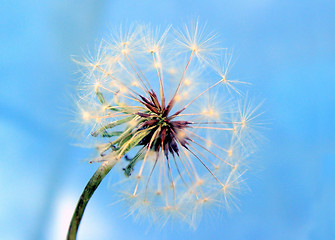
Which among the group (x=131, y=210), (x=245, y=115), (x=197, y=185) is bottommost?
(x=131, y=210)

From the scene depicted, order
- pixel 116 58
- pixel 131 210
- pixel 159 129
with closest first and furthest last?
pixel 159 129, pixel 131 210, pixel 116 58

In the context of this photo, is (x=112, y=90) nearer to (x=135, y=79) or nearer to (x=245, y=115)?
(x=135, y=79)

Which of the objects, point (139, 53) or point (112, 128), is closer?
point (112, 128)

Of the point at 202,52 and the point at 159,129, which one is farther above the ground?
the point at 202,52

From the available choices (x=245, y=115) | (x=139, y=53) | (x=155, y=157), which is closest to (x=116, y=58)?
(x=139, y=53)

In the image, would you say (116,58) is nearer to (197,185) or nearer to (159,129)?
(159,129)

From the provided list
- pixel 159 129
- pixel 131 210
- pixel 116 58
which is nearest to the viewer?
pixel 159 129

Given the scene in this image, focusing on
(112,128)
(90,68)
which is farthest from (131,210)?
(90,68)
